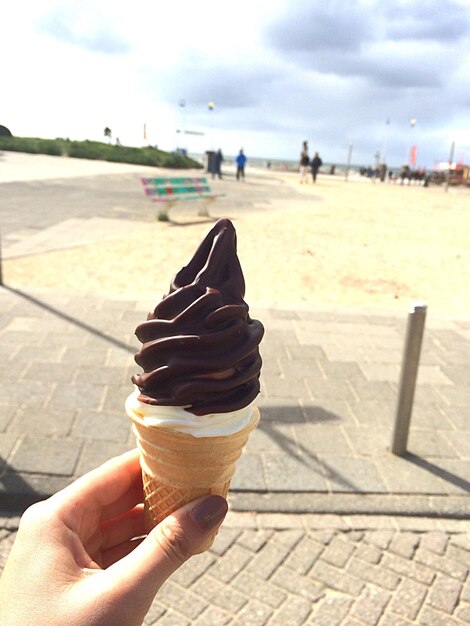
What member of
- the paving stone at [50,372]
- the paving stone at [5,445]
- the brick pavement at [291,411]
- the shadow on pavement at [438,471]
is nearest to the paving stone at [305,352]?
the brick pavement at [291,411]

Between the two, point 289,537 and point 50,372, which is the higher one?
point 50,372

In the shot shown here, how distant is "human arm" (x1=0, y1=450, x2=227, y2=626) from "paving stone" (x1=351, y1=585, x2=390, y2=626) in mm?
1306

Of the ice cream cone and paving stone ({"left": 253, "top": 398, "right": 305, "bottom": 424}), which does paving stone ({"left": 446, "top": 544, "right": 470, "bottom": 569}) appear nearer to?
paving stone ({"left": 253, "top": 398, "right": 305, "bottom": 424})

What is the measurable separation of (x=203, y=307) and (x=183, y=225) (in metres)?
10.9

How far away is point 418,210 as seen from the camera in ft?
59.4

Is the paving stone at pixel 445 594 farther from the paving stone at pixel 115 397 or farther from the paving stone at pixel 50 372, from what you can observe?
the paving stone at pixel 50 372

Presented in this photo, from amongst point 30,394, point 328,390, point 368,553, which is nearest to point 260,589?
point 368,553

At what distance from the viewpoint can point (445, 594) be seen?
8.54 ft

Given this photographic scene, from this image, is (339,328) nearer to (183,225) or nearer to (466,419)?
(466,419)

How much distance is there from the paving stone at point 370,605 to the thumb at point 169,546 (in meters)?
1.29

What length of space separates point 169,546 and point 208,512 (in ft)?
0.58

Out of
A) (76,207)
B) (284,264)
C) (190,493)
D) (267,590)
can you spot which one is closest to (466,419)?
(267,590)

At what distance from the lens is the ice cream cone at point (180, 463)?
174 centimetres

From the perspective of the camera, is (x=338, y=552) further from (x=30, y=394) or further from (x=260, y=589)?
(x=30, y=394)
